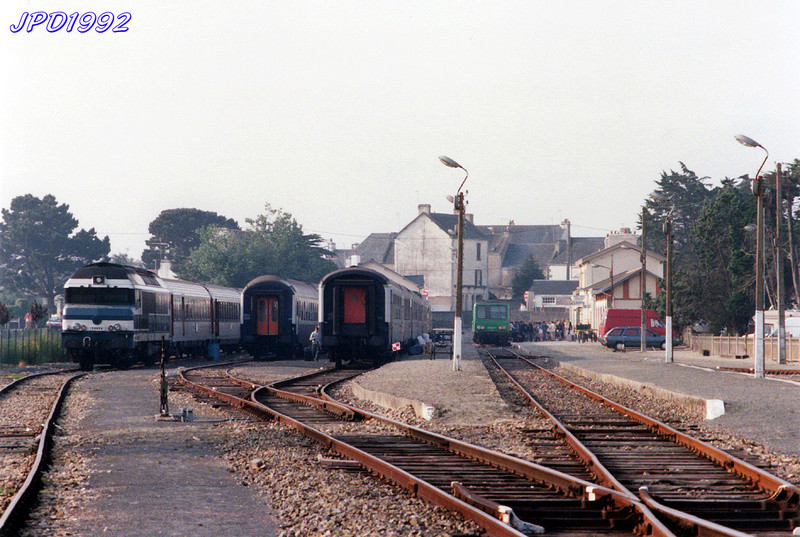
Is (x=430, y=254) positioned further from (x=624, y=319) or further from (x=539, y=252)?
(x=624, y=319)

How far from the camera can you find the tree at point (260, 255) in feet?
302

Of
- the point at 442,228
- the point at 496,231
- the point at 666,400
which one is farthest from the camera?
the point at 496,231

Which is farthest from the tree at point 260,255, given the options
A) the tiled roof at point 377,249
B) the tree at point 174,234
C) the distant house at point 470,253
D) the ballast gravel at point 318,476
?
the ballast gravel at point 318,476

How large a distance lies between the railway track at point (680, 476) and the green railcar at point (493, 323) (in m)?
47.3

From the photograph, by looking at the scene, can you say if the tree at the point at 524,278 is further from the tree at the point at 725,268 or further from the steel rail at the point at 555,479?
the steel rail at the point at 555,479

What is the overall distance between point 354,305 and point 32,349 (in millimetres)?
13292

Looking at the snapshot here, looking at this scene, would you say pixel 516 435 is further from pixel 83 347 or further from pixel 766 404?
pixel 83 347

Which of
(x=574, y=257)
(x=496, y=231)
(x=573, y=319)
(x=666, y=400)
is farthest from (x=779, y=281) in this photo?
(x=496, y=231)

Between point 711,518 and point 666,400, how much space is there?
42.8 feet

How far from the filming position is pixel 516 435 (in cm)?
1425

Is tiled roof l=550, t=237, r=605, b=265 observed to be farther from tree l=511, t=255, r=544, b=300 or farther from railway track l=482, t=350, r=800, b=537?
railway track l=482, t=350, r=800, b=537

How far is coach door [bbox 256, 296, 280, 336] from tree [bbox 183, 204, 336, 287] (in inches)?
2058

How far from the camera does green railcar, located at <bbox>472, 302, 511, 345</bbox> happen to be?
65438mm

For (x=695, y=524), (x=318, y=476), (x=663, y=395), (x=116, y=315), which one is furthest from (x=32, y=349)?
(x=695, y=524)
